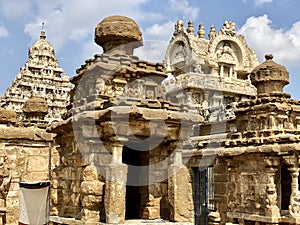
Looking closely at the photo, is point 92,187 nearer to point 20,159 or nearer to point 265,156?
point 20,159

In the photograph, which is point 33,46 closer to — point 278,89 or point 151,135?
point 278,89

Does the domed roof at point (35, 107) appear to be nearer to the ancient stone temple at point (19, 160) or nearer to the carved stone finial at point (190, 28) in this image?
the ancient stone temple at point (19, 160)

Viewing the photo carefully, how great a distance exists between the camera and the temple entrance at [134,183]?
17.9 feet

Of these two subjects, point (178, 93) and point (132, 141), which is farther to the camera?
point (178, 93)

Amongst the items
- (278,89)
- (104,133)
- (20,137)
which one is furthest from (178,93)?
(104,133)

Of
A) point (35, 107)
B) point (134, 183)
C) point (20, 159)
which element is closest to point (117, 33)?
point (134, 183)

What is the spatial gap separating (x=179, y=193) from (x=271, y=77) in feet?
18.9

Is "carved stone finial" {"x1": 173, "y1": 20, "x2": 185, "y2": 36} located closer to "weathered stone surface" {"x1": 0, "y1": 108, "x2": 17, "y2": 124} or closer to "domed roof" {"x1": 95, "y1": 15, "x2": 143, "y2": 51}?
"weathered stone surface" {"x1": 0, "y1": 108, "x2": 17, "y2": 124}

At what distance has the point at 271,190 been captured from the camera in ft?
30.7

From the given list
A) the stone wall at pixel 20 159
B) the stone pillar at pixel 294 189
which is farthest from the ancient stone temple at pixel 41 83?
the stone pillar at pixel 294 189

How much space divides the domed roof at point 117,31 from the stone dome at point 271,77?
17.0ft

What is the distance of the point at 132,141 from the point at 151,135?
23cm

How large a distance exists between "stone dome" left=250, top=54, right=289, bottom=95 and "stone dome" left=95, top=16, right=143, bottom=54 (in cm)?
518

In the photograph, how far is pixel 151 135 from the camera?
500cm
